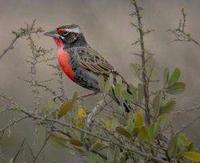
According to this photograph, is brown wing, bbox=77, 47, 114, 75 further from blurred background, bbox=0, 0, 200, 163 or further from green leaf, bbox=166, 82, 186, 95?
green leaf, bbox=166, 82, 186, 95

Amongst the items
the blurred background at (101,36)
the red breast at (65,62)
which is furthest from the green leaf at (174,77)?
the blurred background at (101,36)

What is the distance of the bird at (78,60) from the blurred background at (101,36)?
0.91m

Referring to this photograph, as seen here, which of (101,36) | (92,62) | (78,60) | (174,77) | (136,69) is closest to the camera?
(174,77)

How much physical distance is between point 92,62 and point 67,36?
394 millimetres

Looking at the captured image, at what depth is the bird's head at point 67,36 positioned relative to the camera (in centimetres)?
514

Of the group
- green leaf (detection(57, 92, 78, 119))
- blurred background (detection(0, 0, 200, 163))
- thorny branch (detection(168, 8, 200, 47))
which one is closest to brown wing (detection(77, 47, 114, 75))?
thorny branch (detection(168, 8, 200, 47))

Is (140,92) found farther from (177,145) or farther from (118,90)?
(177,145)

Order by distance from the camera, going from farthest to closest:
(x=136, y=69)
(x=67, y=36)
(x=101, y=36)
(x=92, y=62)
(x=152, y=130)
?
(x=101, y=36) → (x=67, y=36) → (x=92, y=62) → (x=136, y=69) → (x=152, y=130)

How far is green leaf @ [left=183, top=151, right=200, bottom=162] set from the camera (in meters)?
3.05

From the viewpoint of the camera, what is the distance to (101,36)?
955cm

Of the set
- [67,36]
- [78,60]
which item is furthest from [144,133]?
[67,36]

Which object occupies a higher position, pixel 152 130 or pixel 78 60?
pixel 78 60

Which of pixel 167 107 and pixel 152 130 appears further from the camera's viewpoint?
pixel 167 107

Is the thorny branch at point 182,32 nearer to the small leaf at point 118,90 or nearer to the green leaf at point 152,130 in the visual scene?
the small leaf at point 118,90
